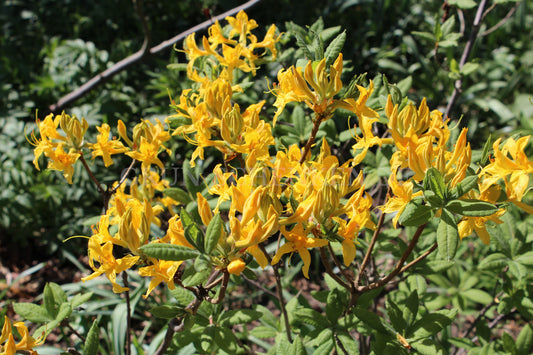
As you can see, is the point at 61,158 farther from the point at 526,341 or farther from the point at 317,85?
the point at 526,341

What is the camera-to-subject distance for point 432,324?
4.37 feet

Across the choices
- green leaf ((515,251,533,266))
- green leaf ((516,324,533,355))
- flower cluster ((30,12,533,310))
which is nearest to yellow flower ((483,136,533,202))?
flower cluster ((30,12,533,310))

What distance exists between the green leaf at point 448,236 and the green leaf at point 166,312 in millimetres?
683

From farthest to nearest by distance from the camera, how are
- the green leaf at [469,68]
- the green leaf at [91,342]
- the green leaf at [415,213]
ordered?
the green leaf at [469,68] < the green leaf at [91,342] < the green leaf at [415,213]

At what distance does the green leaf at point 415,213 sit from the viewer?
93 cm

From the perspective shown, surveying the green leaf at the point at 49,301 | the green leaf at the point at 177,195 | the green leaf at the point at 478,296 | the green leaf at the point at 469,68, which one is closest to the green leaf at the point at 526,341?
the green leaf at the point at 478,296

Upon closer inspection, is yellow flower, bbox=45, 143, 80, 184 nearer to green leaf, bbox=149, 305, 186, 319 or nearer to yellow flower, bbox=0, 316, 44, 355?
yellow flower, bbox=0, 316, 44, 355

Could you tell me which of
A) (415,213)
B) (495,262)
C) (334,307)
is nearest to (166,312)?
(334,307)

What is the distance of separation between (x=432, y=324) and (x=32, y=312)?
1326mm

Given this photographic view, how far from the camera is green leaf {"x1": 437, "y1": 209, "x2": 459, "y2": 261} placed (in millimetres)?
892

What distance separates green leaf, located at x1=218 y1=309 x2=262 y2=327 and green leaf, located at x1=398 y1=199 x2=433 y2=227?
64cm

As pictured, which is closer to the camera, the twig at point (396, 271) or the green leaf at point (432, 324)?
the twig at point (396, 271)

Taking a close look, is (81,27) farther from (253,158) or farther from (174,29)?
(253,158)

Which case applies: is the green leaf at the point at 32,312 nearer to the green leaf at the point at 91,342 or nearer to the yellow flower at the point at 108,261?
the green leaf at the point at 91,342
